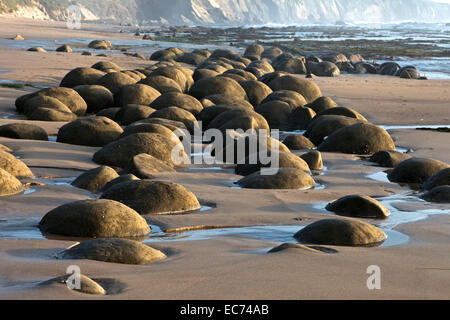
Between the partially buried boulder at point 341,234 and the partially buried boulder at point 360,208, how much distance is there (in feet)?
2.60

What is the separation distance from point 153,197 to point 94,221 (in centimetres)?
87

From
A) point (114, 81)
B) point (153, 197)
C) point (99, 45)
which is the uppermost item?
point (99, 45)

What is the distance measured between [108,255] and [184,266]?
0.46 metres

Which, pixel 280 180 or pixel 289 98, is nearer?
pixel 280 180

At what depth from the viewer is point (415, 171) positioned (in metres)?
7.05

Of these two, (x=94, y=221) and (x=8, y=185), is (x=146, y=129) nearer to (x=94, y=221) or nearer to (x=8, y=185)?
(x=8, y=185)

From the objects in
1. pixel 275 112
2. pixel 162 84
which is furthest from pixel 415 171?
pixel 162 84

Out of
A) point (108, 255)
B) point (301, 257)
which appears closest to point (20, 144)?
point (108, 255)

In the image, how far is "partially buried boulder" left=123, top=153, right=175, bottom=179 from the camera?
21.3 feet

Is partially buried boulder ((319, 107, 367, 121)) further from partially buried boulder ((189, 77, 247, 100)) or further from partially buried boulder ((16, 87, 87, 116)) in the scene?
partially buried boulder ((16, 87, 87, 116))

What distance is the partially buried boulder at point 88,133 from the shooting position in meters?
8.53
